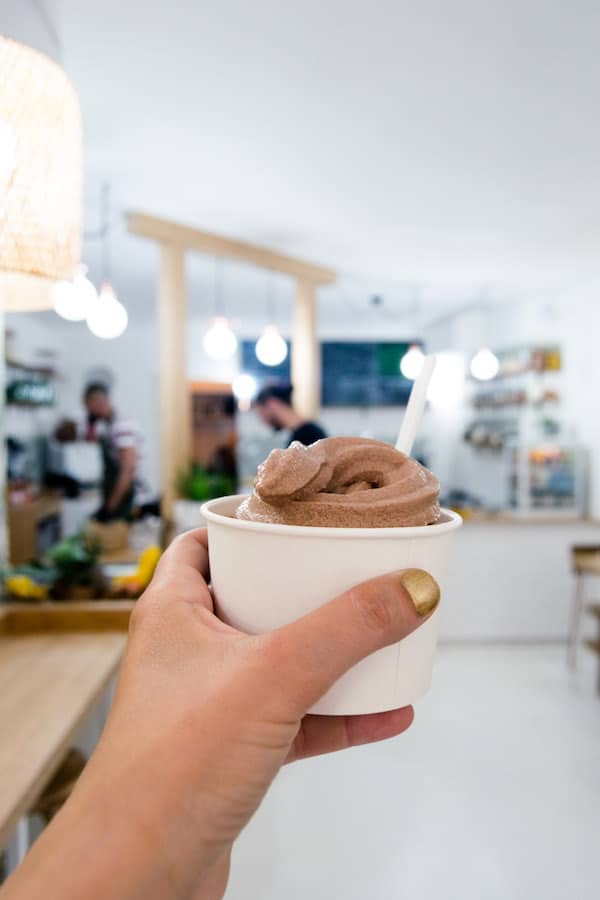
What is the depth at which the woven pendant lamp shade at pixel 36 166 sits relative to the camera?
1.14 metres

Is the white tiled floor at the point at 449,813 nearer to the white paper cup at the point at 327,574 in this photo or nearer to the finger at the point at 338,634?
the white paper cup at the point at 327,574

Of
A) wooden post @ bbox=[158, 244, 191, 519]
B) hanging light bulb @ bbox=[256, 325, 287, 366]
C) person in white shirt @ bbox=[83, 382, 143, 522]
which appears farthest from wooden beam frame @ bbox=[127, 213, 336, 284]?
person in white shirt @ bbox=[83, 382, 143, 522]

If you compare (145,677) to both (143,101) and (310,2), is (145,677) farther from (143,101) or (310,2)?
(143,101)

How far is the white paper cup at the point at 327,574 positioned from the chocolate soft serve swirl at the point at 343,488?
53 millimetres

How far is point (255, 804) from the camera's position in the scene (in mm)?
679

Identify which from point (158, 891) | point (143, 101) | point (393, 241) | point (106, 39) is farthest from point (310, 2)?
point (393, 241)

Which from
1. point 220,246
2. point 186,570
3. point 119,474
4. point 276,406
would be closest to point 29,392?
point 119,474

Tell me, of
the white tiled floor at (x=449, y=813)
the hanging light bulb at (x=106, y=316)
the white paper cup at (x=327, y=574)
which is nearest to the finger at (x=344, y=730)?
the white paper cup at (x=327, y=574)

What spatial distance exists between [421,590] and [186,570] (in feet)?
1.07

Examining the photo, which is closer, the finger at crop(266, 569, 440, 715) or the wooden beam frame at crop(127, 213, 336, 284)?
the finger at crop(266, 569, 440, 715)

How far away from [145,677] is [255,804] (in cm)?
18

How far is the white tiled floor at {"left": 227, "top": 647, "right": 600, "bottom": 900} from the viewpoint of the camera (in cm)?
244

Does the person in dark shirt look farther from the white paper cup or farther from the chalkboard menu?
the chalkboard menu

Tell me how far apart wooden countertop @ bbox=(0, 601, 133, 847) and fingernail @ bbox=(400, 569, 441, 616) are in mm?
1073
